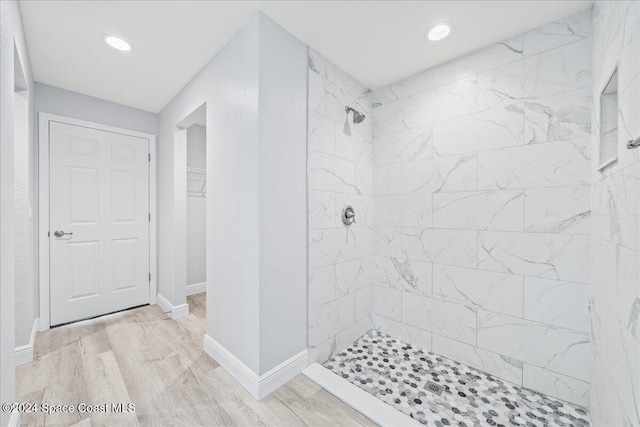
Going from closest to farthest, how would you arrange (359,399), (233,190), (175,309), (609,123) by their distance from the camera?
(609,123)
(359,399)
(233,190)
(175,309)

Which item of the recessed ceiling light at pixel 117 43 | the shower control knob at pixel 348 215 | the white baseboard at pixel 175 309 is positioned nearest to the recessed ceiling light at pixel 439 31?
the shower control knob at pixel 348 215

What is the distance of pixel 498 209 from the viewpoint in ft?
6.16

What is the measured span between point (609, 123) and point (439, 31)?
45.1 inches

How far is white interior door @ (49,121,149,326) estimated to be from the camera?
8.61 feet

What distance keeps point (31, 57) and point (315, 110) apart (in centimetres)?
236

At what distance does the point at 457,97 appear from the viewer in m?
2.08

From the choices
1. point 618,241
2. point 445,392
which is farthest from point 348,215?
point 618,241

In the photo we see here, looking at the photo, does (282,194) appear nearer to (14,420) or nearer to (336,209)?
(336,209)

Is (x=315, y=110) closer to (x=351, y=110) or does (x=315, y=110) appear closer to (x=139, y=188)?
(x=351, y=110)

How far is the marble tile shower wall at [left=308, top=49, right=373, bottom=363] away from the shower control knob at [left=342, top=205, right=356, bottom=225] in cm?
5

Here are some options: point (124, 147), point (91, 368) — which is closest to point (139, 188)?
point (124, 147)

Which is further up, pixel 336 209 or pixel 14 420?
pixel 336 209

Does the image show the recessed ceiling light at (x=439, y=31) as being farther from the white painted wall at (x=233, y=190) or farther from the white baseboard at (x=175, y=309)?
the white baseboard at (x=175, y=309)

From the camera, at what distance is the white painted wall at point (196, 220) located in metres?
3.56
